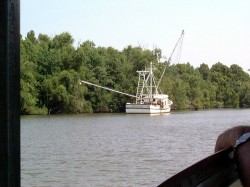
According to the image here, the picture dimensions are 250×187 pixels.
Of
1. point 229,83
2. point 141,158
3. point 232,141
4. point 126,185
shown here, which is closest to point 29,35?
point 229,83

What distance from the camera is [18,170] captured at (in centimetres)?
78

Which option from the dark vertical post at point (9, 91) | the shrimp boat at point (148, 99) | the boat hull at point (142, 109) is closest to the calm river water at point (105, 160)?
the dark vertical post at point (9, 91)

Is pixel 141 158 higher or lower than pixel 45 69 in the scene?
lower

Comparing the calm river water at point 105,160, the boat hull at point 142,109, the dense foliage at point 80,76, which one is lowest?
the calm river water at point 105,160

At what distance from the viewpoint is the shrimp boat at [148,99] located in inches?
1826

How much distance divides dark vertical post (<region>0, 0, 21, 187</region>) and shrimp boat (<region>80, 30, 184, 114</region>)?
44928 millimetres

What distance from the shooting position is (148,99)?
48969 millimetres

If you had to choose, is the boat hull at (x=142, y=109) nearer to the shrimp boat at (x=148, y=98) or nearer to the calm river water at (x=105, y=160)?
the shrimp boat at (x=148, y=98)

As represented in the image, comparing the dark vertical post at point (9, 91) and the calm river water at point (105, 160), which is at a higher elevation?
the dark vertical post at point (9, 91)

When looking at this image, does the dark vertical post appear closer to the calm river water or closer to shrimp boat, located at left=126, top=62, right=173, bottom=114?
the calm river water

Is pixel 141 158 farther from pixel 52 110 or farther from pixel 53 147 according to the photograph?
pixel 52 110

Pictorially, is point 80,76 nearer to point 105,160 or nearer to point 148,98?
point 148,98

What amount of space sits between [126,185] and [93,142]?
850cm

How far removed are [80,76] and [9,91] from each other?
4525 cm
